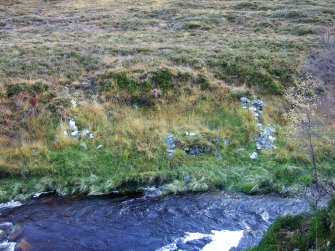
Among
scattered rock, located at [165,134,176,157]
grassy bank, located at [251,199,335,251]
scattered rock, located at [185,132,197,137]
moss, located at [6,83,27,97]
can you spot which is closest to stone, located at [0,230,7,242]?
scattered rock, located at [165,134,176,157]

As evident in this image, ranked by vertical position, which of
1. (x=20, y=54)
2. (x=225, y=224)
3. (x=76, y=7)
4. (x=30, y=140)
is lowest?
(x=225, y=224)

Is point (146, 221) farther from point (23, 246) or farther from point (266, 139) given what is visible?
point (266, 139)

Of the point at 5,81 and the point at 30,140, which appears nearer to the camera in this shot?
the point at 30,140

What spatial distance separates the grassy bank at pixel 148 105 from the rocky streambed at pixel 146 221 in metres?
0.86

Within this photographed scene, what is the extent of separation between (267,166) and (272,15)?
25.4 metres

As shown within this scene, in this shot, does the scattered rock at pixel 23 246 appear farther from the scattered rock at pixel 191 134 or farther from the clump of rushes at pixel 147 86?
the clump of rushes at pixel 147 86

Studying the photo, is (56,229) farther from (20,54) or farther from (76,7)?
(76,7)

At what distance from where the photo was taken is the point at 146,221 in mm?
16109

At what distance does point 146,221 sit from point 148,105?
9145 millimetres

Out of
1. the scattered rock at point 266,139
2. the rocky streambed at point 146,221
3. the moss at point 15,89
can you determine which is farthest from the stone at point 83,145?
the scattered rock at point 266,139

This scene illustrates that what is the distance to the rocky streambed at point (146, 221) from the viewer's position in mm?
14523

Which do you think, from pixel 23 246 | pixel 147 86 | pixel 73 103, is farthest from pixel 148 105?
pixel 23 246

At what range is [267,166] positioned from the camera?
19.6 meters

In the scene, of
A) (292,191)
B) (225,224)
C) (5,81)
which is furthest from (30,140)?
(292,191)
